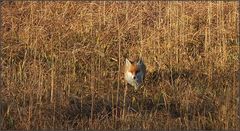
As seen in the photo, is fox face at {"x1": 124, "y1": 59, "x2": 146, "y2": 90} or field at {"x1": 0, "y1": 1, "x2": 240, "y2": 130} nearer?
field at {"x1": 0, "y1": 1, "x2": 240, "y2": 130}

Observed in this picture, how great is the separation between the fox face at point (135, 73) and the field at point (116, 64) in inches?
4.4

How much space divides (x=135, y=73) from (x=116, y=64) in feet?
2.25

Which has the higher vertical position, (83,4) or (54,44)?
(83,4)

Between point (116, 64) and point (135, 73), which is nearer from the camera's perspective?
point (135, 73)

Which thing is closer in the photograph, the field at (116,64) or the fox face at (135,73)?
the field at (116,64)

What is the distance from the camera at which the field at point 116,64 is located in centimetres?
443

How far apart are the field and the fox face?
112 mm

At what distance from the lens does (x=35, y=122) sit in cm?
427

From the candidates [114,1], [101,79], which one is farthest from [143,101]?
[114,1]

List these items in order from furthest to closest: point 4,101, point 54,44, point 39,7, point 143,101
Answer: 1. point 39,7
2. point 54,44
3. point 143,101
4. point 4,101

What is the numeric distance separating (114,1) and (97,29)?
3.15ft

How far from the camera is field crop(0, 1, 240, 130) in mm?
4434

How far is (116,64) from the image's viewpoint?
6.29 m

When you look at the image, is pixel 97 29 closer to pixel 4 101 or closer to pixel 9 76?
pixel 9 76
